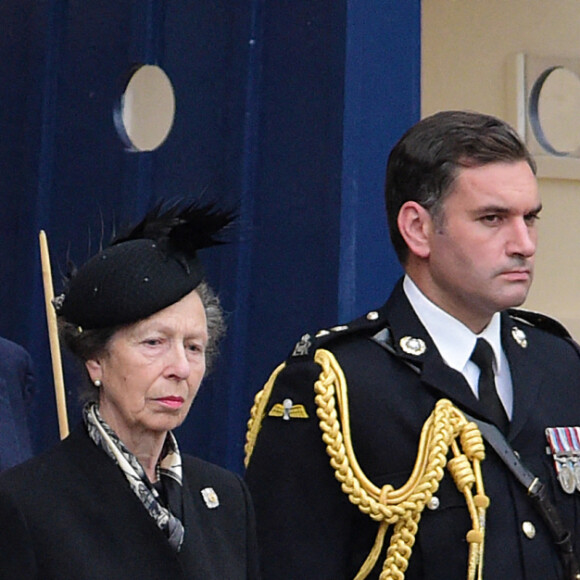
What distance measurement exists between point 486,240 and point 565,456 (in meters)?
0.41

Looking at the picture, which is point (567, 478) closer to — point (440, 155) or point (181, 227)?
point (440, 155)

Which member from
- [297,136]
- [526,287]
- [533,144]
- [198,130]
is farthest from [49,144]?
[526,287]

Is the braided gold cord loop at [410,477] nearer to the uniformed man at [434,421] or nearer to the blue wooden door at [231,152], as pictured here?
the uniformed man at [434,421]

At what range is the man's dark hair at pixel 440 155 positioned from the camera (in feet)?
9.21

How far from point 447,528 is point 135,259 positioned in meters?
0.69

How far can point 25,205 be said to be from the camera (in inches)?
169

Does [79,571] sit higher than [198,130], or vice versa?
[198,130]

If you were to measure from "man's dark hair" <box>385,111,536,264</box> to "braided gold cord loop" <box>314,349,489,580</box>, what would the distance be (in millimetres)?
315

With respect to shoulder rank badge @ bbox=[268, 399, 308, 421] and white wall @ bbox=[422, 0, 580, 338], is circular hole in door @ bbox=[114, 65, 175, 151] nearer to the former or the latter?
white wall @ bbox=[422, 0, 580, 338]

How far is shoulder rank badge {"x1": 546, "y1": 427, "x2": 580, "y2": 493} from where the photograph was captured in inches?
111

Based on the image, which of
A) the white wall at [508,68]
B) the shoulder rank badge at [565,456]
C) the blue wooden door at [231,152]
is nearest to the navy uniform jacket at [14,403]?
the blue wooden door at [231,152]

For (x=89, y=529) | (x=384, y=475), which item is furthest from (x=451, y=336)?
(x=89, y=529)

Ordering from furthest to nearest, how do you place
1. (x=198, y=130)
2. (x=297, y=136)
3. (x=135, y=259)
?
(x=198, y=130), (x=297, y=136), (x=135, y=259)

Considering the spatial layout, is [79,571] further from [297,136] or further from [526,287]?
[297,136]
